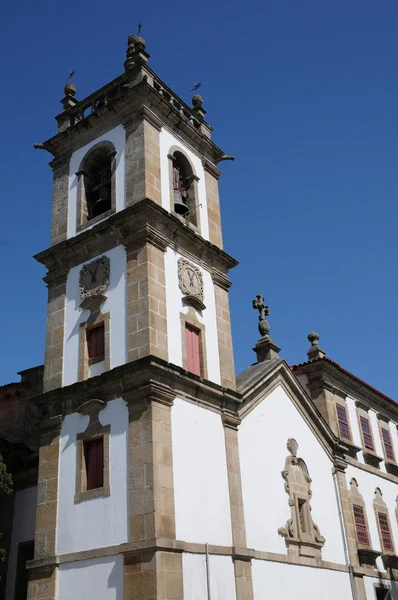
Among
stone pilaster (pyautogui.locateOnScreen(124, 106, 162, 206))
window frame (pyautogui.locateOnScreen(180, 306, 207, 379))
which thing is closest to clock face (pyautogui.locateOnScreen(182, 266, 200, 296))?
window frame (pyautogui.locateOnScreen(180, 306, 207, 379))

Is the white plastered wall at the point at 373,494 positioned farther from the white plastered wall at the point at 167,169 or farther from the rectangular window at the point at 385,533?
the white plastered wall at the point at 167,169

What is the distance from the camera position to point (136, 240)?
638 inches

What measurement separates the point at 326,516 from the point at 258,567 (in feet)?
15.1

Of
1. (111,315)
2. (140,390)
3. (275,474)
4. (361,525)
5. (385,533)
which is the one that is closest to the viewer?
(140,390)

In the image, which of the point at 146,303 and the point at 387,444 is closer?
the point at 146,303

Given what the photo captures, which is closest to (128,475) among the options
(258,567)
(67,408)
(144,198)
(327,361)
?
(67,408)

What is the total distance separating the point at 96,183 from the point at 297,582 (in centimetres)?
1179

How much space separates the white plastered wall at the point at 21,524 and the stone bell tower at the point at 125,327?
2896 millimetres

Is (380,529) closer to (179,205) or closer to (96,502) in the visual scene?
(96,502)

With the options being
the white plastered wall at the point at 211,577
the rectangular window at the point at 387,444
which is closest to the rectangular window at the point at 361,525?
the rectangular window at the point at 387,444

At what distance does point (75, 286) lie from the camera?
56.2 feet

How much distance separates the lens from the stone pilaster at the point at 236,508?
14789 mm

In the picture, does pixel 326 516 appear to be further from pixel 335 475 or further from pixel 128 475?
pixel 128 475

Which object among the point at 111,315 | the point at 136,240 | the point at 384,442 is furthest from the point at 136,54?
the point at 384,442
